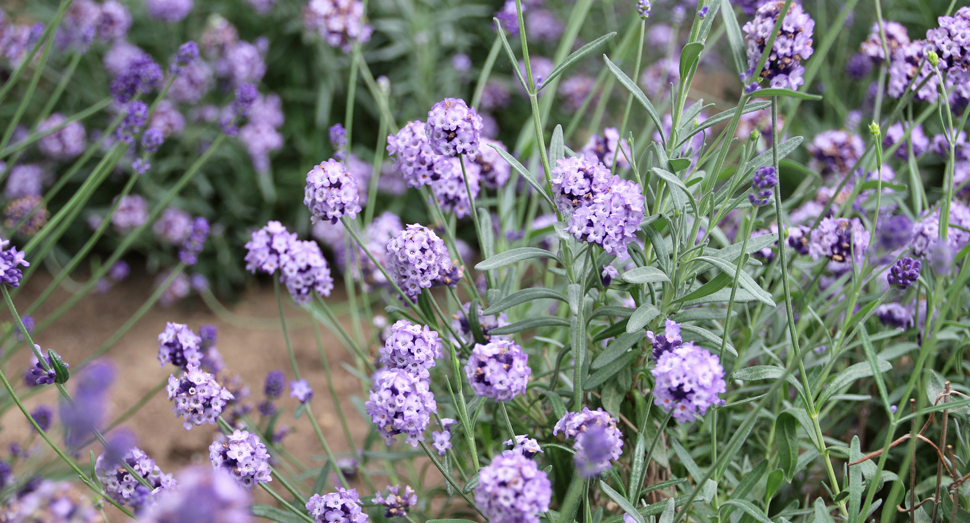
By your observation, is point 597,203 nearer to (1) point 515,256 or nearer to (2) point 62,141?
(1) point 515,256

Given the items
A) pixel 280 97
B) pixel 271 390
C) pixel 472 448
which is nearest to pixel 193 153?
pixel 280 97

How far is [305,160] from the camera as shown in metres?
4.30

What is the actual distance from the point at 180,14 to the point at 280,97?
80 cm

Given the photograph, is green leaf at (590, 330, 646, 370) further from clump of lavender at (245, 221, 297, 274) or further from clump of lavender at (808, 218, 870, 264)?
clump of lavender at (245, 221, 297, 274)

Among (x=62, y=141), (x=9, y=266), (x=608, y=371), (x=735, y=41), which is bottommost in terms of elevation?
(x=608, y=371)

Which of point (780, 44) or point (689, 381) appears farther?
point (780, 44)

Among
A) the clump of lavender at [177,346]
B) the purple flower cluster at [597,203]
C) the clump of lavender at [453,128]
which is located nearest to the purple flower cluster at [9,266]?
the clump of lavender at [177,346]

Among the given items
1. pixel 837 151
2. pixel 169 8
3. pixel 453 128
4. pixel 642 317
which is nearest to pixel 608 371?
pixel 642 317

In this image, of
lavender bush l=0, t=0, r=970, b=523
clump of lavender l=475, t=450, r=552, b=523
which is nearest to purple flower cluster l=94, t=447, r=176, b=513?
lavender bush l=0, t=0, r=970, b=523

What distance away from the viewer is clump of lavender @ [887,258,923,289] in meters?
1.78

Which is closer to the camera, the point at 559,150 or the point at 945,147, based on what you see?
the point at 559,150

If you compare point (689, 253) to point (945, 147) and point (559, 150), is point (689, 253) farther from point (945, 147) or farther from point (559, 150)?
point (945, 147)

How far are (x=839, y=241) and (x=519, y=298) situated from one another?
92 cm

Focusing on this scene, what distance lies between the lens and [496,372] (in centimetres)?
157
